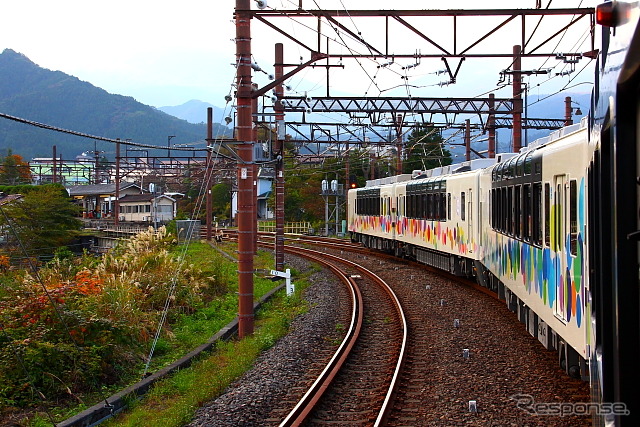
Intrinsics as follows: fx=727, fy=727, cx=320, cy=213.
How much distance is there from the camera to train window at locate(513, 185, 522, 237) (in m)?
9.68

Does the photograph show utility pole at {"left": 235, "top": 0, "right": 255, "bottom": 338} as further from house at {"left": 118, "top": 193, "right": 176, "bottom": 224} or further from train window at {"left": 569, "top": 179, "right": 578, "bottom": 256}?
house at {"left": 118, "top": 193, "right": 176, "bottom": 224}

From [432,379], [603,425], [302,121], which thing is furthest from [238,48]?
[302,121]

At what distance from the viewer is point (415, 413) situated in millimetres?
7617

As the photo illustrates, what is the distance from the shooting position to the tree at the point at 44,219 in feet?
111

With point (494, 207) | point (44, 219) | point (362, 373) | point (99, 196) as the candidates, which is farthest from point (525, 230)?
point (99, 196)

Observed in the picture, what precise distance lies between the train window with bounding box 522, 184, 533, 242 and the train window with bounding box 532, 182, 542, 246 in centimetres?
A: 30

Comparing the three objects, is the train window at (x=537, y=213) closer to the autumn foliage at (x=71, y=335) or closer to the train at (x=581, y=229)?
the train at (x=581, y=229)

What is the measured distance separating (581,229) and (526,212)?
11.9 ft

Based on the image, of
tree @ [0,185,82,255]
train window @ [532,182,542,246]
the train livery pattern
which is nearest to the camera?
the train livery pattern

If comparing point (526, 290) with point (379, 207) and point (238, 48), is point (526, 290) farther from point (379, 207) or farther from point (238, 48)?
point (379, 207)

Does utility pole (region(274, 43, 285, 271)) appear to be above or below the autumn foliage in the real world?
above

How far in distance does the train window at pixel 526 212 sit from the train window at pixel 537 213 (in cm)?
30

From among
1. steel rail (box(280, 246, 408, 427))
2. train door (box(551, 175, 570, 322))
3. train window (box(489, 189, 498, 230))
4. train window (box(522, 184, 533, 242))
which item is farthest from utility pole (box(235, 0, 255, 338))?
train door (box(551, 175, 570, 322))

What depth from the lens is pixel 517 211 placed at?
390 inches
